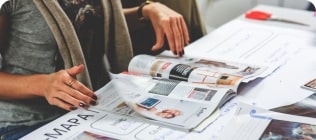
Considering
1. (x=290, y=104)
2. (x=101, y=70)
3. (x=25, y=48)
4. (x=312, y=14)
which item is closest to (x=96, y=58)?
(x=101, y=70)

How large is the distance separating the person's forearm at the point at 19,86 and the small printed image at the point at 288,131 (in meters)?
0.47

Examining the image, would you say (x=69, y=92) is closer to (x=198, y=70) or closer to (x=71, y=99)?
(x=71, y=99)

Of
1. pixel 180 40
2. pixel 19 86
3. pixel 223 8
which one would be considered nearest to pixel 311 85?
pixel 180 40

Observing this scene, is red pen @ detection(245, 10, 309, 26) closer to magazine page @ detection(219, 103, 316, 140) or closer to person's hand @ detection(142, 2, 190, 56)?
person's hand @ detection(142, 2, 190, 56)

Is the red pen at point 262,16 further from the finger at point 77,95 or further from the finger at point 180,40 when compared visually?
the finger at point 77,95

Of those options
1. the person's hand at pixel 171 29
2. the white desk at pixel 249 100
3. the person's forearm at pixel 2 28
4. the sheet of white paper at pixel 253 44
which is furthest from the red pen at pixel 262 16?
the person's forearm at pixel 2 28

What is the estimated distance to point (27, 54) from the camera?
3.42 ft

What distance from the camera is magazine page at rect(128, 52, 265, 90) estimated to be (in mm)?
933

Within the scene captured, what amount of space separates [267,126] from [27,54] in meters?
0.59

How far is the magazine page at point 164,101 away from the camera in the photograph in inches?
31.8

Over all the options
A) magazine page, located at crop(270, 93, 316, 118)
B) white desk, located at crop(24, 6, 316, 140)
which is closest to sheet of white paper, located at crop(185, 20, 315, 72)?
white desk, located at crop(24, 6, 316, 140)

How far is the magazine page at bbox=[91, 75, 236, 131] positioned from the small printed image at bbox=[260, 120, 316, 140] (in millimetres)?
119

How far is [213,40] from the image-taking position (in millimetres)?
1244

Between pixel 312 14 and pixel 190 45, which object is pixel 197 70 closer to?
pixel 190 45
